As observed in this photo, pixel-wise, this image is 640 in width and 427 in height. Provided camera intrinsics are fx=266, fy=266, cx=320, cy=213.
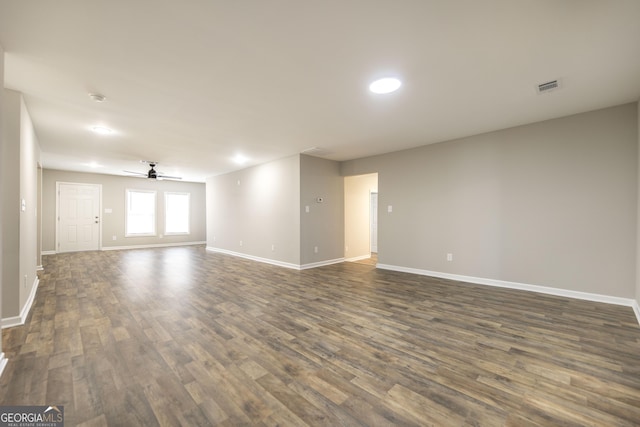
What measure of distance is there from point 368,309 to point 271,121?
2.81m

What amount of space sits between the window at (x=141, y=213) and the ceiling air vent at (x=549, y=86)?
421 inches

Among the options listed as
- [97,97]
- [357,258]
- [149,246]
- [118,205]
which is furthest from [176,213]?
[97,97]

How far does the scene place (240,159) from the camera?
246 inches

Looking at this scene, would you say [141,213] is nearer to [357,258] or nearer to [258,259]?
[258,259]

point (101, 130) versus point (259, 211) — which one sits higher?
point (101, 130)

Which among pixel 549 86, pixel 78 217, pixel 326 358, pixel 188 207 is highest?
pixel 549 86

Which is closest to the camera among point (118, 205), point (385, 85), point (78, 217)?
point (385, 85)

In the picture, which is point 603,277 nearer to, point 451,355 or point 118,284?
point 451,355

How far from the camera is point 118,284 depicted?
444 centimetres

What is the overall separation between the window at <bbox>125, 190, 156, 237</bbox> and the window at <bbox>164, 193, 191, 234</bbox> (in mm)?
407

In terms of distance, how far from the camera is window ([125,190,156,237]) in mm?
9140

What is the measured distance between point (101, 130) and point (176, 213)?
6.40 m

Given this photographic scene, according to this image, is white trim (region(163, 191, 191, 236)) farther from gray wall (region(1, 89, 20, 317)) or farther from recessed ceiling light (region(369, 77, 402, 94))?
recessed ceiling light (region(369, 77, 402, 94))

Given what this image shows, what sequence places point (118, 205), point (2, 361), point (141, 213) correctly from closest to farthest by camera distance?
point (2, 361) → point (118, 205) → point (141, 213)
